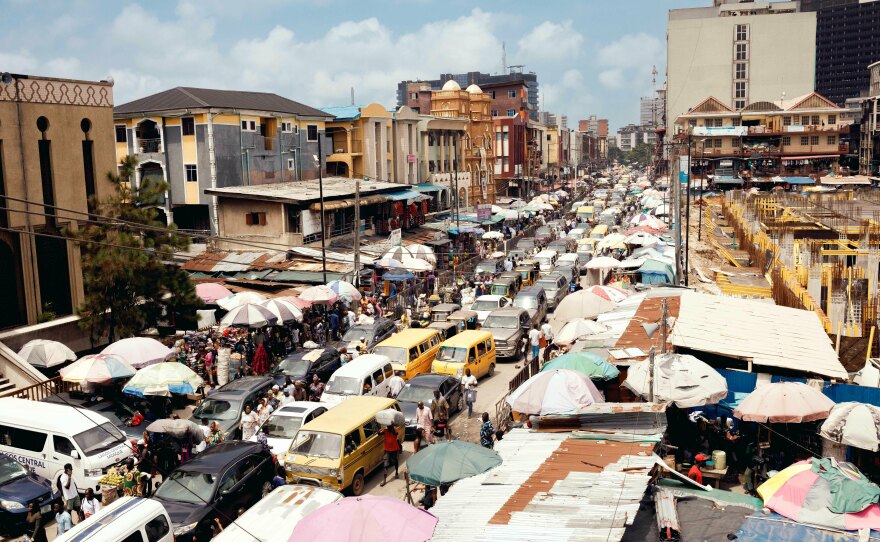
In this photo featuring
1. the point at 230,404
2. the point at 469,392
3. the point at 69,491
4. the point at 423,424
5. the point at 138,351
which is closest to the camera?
the point at 69,491

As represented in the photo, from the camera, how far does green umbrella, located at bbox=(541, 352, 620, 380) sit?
17.7 meters

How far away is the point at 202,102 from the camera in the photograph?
138 feet

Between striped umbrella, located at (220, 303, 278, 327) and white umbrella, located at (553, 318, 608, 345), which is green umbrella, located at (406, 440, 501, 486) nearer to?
white umbrella, located at (553, 318, 608, 345)

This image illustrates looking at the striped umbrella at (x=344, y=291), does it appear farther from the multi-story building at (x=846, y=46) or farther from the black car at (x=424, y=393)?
the multi-story building at (x=846, y=46)

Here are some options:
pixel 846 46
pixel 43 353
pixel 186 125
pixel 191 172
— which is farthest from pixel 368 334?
pixel 846 46

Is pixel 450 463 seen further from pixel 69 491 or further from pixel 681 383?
pixel 69 491

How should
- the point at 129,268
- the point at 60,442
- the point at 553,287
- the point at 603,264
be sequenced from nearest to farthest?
the point at 60,442 → the point at 129,268 → the point at 603,264 → the point at 553,287

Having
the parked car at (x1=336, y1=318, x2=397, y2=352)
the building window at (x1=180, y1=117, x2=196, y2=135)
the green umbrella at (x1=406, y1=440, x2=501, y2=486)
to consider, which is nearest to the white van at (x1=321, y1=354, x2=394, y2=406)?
the parked car at (x1=336, y1=318, x2=397, y2=352)

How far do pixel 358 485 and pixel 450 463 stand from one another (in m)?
3.50

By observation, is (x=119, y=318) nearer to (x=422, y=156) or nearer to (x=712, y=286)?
(x=712, y=286)

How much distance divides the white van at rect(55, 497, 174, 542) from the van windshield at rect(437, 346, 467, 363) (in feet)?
40.8

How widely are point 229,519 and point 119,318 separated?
1379 cm

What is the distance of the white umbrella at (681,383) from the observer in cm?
1552

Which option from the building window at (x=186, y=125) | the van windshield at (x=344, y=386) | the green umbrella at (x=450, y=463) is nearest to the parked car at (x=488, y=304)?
the van windshield at (x=344, y=386)
